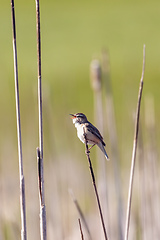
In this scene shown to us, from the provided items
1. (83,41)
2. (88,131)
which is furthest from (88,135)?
(83,41)

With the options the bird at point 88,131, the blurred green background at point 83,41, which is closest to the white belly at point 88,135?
the bird at point 88,131

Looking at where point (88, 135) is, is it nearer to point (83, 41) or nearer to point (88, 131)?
point (88, 131)

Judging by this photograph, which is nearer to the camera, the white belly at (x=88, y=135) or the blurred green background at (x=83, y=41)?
the white belly at (x=88, y=135)

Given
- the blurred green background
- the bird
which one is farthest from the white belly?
the blurred green background

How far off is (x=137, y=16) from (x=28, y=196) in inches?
568

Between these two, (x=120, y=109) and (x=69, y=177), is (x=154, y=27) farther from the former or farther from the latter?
(x=69, y=177)

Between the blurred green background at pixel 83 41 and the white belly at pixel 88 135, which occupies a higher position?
the blurred green background at pixel 83 41

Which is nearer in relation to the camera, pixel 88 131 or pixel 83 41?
pixel 88 131

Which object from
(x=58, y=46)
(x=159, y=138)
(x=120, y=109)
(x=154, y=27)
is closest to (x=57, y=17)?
(x=58, y=46)

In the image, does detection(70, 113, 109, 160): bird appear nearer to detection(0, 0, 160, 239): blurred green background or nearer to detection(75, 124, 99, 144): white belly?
Answer: detection(75, 124, 99, 144): white belly

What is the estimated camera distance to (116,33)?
1573cm

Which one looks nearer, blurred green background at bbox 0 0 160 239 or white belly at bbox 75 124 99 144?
white belly at bbox 75 124 99 144

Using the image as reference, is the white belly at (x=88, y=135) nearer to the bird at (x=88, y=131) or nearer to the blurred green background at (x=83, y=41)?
the bird at (x=88, y=131)

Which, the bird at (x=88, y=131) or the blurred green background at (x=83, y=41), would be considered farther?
the blurred green background at (x=83, y=41)
